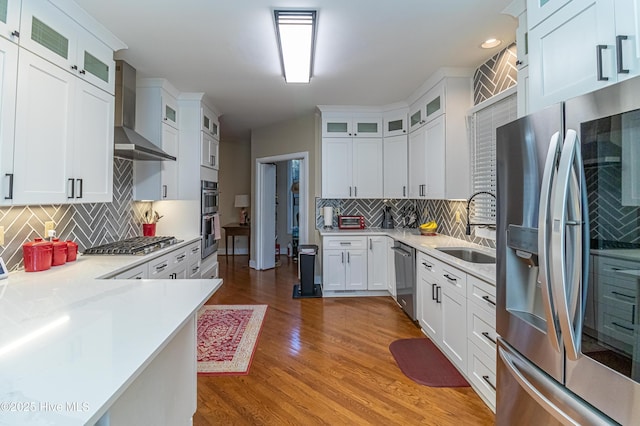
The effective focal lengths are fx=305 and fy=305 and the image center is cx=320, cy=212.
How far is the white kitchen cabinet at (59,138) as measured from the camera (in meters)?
1.74

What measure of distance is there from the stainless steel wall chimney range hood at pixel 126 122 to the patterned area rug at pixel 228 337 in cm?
184

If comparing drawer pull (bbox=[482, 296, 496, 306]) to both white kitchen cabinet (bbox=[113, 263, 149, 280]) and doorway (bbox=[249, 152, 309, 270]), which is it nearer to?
white kitchen cabinet (bbox=[113, 263, 149, 280])

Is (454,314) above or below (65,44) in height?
below

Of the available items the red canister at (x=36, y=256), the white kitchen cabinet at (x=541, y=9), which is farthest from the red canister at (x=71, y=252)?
the white kitchen cabinet at (x=541, y=9)

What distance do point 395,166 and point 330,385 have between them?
10.3ft

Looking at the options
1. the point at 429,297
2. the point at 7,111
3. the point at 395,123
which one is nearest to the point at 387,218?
the point at 395,123

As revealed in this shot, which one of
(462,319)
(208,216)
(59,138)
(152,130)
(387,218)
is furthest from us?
(387,218)

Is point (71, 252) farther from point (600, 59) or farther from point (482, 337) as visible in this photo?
point (600, 59)

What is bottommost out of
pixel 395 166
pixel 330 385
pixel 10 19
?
pixel 330 385

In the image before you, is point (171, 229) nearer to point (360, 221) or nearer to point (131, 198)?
point (131, 198)

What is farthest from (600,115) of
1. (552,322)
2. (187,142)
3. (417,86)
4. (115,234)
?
(187,142)

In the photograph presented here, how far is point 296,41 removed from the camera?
2.59m

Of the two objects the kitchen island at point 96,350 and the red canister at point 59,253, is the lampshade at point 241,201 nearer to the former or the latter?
the red canister at point 59,253

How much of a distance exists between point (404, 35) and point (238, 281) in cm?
423
